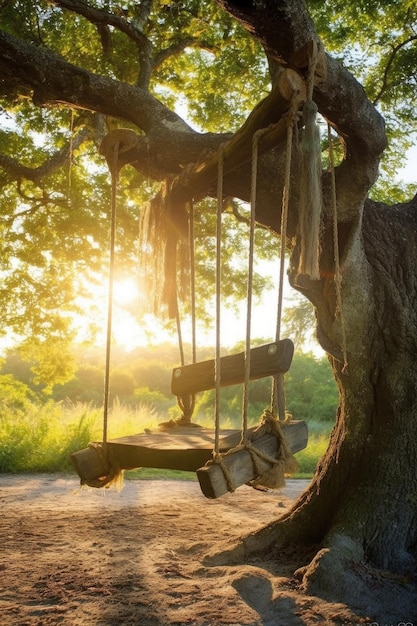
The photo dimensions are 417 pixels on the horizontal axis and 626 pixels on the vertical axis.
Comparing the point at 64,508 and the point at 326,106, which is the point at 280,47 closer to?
the point at 326,106

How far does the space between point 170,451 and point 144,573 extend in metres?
1.33

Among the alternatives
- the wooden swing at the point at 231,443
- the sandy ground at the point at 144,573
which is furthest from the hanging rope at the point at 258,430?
the sandy ground at the point at 144,573

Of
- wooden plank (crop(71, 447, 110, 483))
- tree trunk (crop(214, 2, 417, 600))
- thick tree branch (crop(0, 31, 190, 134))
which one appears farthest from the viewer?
thick tree branch (crop(0, 31, 190, 134))

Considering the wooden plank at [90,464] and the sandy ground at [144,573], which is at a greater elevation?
the wooden plank at [90,464]

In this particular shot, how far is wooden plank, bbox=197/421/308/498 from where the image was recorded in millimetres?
2672

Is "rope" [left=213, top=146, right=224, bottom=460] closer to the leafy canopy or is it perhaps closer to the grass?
the leafy canopy

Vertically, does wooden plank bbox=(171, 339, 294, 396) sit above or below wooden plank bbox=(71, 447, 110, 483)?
above

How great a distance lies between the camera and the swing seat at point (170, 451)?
2.94 metres

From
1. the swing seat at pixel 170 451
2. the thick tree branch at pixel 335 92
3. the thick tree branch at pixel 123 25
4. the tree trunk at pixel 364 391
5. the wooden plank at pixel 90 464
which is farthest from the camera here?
the thick tree branch at pixel 123 25

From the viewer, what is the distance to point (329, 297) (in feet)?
12.7

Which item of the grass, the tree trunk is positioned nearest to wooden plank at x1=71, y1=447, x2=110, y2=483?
the tree trunk

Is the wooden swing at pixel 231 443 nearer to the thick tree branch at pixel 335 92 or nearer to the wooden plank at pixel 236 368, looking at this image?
the wooden plank at pixel 236 368

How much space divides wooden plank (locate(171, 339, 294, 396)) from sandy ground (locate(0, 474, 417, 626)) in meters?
1.23

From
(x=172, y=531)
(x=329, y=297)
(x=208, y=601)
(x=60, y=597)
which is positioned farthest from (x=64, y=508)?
(x=329, y=297)
